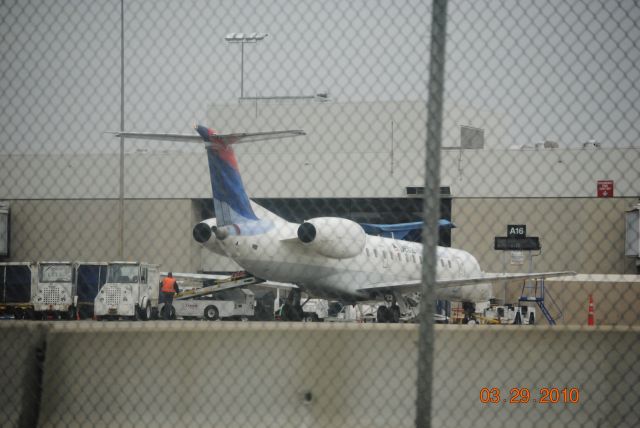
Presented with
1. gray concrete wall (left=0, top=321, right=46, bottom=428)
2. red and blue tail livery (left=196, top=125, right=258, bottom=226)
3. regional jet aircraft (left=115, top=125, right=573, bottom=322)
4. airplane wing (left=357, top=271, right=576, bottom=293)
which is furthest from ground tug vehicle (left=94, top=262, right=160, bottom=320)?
gray concrete wall (left=0, top=321, right=46, bottom=428)

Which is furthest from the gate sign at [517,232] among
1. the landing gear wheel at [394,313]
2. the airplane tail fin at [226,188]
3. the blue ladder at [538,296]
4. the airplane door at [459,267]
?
the airplane tail fin at [226,188]

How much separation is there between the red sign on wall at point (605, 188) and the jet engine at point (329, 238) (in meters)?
17.5

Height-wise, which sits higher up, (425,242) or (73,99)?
(73,99)

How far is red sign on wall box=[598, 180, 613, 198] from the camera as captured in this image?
118 ft

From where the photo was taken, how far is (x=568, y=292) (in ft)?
91.0

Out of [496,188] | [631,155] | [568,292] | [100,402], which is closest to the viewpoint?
[100,402]

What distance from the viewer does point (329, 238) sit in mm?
22562

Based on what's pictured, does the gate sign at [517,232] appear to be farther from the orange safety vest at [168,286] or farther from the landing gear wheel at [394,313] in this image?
the orange safety vest at [168,286]

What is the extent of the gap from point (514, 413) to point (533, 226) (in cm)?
3056

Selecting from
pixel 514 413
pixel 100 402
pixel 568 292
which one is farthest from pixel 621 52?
pixel 568 292

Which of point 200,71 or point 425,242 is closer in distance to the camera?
point 425,242

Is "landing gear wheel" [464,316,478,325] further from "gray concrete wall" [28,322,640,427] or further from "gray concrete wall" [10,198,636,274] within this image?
"gray concrete wall" [28,322,640,427]

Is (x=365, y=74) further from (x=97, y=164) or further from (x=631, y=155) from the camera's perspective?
(x=97, y=164)

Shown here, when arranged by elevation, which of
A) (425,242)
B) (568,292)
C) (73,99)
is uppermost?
(73,99)
